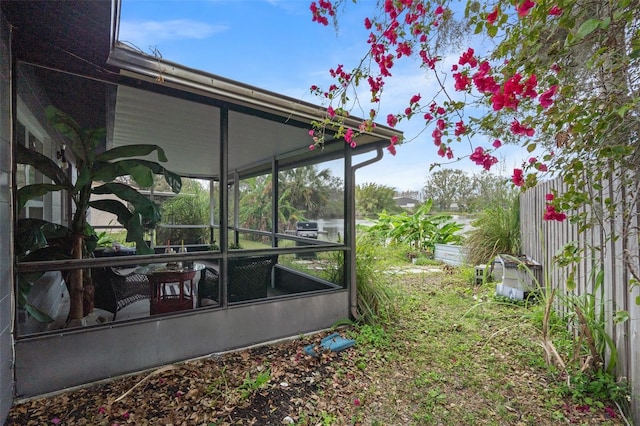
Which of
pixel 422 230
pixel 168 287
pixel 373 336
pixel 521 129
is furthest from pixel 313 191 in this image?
pixel 422 230

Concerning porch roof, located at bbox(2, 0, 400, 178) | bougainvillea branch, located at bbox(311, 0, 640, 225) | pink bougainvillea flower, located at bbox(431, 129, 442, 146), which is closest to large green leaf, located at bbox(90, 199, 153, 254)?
porch roof, located at bbox(2, 0, 400, 178)

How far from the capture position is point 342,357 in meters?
3.37

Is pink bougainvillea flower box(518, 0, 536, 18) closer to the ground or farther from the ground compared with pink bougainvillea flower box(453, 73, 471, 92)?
farther from the ground

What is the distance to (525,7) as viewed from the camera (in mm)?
1482

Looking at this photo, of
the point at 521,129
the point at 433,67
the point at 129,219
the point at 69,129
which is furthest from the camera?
the point at 129,219

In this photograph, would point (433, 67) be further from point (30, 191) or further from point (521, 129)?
point (30, 191)

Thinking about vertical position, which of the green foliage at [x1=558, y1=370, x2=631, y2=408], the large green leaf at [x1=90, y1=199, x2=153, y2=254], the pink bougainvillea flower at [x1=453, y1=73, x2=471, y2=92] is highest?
the pink bougainvillea flower at [x1=453, y1=73, x2=471, y2=92]

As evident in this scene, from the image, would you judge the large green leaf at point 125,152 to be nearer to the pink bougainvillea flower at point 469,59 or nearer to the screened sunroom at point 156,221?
the screened sunroom at point 156,221

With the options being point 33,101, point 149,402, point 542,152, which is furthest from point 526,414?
point 33,101

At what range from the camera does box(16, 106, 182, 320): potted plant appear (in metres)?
2.66

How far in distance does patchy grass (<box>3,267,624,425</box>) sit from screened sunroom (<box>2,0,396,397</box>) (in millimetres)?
277

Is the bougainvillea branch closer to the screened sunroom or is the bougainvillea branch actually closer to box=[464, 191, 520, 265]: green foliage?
the screened sunroom

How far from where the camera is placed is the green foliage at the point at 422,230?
31.9ft

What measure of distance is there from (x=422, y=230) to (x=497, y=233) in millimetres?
3324
